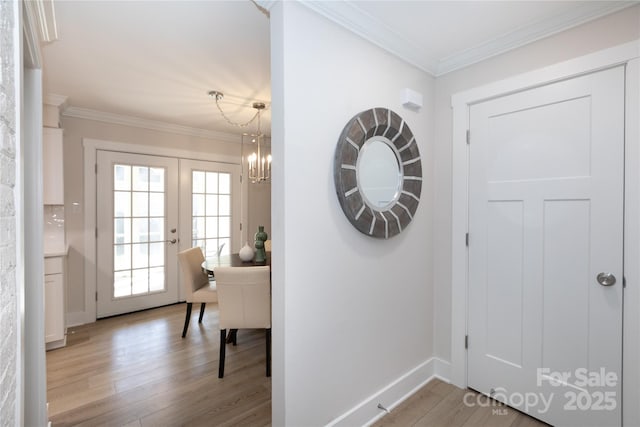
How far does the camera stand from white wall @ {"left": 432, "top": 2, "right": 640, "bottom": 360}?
5.51 ft

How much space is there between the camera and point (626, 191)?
161cm

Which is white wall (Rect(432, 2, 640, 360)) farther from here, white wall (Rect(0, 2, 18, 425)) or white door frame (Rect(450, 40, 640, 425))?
white wall (Rect(0, 2, 18, 425))

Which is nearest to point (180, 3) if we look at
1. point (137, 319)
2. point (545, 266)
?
point (545, 266)

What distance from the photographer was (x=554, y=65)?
72.2 inches

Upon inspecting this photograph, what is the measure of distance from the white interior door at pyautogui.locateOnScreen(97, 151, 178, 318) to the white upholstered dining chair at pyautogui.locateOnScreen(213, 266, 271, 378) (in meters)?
2.19

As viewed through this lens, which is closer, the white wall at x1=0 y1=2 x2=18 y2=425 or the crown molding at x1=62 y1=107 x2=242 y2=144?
the white wall at x1=0 y1=2 x2=18 y2=425

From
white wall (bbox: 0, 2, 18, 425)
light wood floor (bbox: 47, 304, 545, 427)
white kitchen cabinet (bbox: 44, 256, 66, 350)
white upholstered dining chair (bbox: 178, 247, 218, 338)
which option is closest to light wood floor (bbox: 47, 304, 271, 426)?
light wood floor (bbox: 47, 304, 545, 427)

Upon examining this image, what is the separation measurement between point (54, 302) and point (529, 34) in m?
4.31

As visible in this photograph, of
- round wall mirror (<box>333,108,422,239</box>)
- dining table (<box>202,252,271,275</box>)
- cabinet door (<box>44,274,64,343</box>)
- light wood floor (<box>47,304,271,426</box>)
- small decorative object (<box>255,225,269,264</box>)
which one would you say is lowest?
light wood floor (<box>47,304,271,426</box>)

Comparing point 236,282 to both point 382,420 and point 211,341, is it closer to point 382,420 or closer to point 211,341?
point 211,341

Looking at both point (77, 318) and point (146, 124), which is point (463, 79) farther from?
point (77, 318)

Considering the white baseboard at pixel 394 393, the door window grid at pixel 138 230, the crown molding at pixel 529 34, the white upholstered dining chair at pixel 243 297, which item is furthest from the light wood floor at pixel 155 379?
the crown molding at pixel 529 34

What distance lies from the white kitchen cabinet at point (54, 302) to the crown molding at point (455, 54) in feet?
9.87

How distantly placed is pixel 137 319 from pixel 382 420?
309 centimetres
